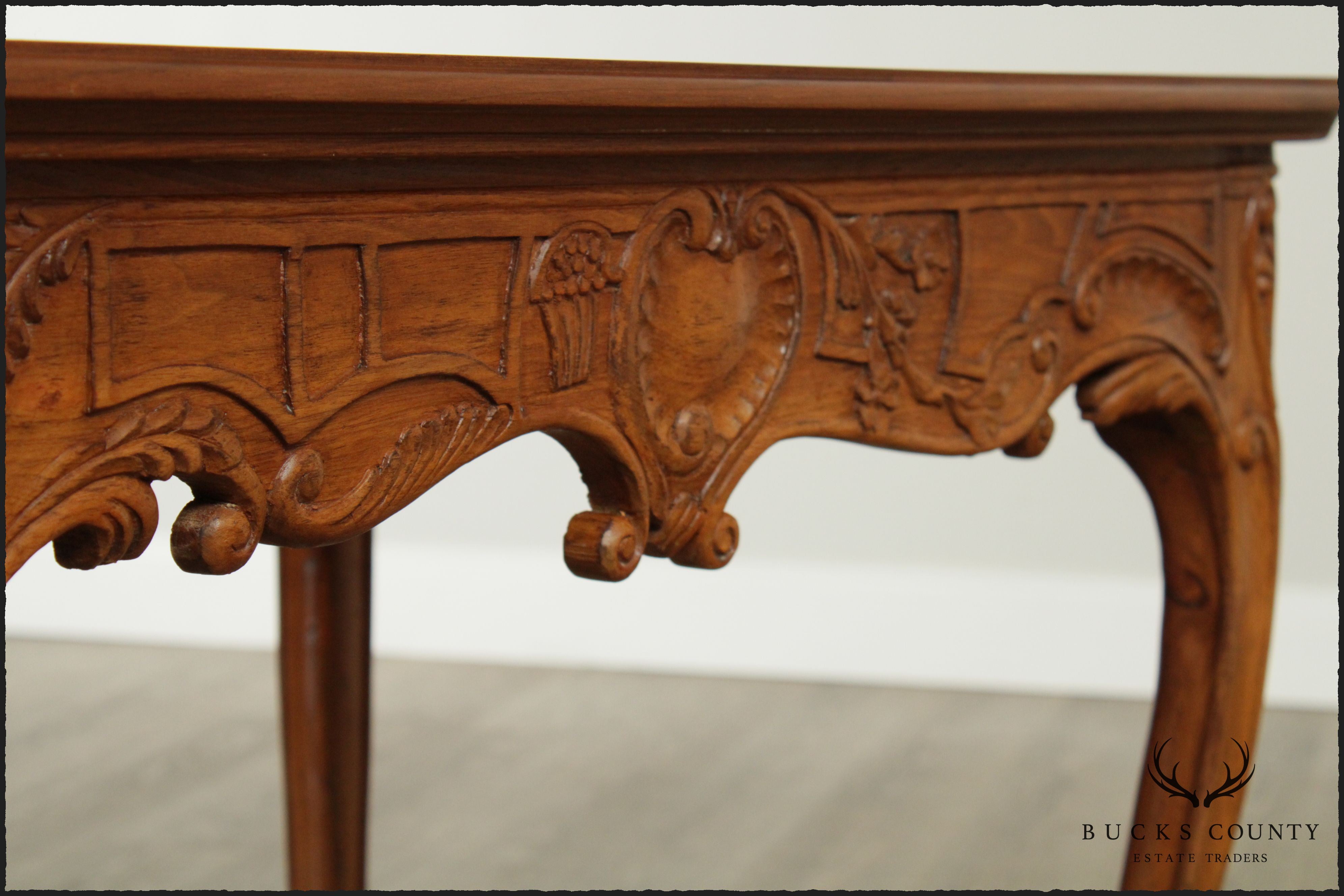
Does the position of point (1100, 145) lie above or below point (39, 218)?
above

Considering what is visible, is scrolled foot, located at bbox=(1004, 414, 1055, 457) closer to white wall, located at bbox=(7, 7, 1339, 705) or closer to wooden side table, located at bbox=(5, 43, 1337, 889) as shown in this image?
wooden side table, located at bbox=(5, 43, 1337, 889)

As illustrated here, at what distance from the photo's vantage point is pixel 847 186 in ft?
3.04

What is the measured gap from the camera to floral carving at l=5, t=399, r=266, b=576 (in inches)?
23.7

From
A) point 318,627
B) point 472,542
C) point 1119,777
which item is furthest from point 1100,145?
point 472,542

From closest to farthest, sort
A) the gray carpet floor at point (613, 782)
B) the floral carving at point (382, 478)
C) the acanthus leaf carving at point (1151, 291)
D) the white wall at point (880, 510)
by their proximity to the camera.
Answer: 1. the floral carving at point (382, 478)
2. the acanthus leaf carving at point (1151, 291)
3. the gray carpet floor at point (613, 782)
4. the white wall at point (880, 510)

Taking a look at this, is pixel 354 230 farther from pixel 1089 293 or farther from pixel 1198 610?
pixel 1198 610

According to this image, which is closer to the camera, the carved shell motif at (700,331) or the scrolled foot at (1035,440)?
the carved shell motif at (700,331)

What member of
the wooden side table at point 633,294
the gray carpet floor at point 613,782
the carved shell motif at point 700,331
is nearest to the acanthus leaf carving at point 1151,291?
the wooden side table at point 633,294

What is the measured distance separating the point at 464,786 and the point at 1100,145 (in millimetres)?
1326

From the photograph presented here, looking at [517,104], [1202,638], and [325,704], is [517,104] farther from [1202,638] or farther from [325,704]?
[325,704]

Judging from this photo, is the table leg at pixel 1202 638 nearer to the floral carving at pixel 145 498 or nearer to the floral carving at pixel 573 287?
the floral carving at pixel 573 287

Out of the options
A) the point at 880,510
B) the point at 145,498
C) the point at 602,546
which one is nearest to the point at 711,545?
the point at 602,546

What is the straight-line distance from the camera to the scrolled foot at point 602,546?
813mm

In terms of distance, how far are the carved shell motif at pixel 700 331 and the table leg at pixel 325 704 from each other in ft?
2.22
